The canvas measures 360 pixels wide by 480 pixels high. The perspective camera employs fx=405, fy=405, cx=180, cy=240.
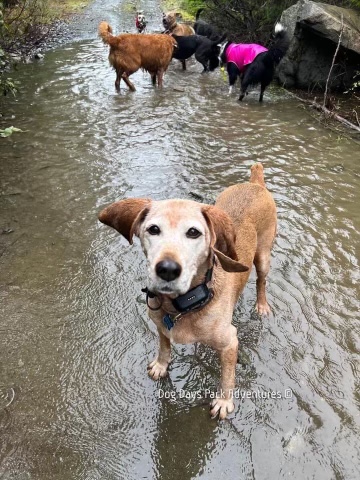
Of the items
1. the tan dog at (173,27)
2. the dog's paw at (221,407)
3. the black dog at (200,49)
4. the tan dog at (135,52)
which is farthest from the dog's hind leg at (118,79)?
the dog's paw at (221,407)

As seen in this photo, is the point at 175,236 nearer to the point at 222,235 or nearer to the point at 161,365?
the point at 222,235

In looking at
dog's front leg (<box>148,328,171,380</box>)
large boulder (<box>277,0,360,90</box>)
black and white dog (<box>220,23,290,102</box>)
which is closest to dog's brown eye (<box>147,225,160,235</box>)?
dog's front leg (<box>148,328,171,380</box>)

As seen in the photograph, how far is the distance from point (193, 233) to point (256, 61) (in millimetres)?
7866

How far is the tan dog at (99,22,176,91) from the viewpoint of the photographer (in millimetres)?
9141

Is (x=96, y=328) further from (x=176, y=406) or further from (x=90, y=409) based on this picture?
(x=176, y=406)

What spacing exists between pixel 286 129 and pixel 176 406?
246 inches

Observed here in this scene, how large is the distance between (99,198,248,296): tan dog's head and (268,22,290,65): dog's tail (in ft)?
25.6

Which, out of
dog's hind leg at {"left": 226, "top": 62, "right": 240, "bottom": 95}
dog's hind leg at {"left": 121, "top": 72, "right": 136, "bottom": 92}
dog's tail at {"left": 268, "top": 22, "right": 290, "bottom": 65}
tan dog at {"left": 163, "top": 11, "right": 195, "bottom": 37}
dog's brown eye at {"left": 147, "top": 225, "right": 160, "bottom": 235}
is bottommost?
dog's hind leg at {"left": 121, "top": 72, "right": 136, "bottom": 92}

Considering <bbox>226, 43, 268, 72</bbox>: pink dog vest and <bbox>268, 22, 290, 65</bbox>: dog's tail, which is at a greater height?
<bbox>268, 22, 290, 65</bbox>: dog's tail

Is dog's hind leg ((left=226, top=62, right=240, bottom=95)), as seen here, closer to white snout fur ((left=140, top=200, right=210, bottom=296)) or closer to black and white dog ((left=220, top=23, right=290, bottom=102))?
black and white dog ((left=220, top=23, right=290, bottom=102))

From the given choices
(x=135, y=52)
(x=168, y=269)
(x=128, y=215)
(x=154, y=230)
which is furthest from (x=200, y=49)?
(x=168, y=269)

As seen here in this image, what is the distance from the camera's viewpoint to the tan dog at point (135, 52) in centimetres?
914

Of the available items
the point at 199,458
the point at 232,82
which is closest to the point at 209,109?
the point at 232,82

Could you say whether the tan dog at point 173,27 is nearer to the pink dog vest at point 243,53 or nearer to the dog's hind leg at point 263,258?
the pink dog vest at point 243,53
